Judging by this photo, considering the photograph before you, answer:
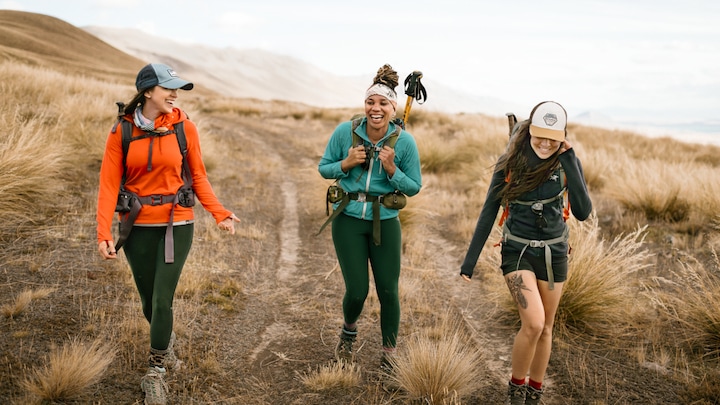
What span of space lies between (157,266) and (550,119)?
8.28ft

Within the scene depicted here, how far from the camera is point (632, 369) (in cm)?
415

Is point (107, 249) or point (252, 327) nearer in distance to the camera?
point (107, 249)

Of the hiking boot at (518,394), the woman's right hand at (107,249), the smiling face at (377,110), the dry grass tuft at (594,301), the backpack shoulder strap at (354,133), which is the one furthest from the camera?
the dry grass tuft at (594,301)

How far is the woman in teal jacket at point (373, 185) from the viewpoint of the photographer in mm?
3416

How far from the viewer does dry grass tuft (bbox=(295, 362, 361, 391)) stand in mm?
3660

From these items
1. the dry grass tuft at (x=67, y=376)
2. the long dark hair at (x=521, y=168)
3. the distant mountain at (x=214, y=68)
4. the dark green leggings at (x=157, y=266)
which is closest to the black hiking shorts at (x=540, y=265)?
the long dark hair at (x=521, y=168)

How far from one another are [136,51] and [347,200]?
15813cm

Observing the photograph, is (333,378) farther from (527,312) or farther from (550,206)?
(550,206)

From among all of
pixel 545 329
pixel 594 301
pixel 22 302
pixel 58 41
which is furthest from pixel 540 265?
pixel 58 41

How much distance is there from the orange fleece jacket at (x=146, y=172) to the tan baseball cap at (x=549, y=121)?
7.01 ft

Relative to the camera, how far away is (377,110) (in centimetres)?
340

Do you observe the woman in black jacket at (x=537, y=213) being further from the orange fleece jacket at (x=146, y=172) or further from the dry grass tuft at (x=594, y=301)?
the orange fleece jacket at (x=146, y=172)

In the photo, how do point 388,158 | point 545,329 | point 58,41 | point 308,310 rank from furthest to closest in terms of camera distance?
point 58,41, point 308,310, point 388,158, point 545,329

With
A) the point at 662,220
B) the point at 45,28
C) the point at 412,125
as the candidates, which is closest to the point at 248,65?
the point at 45,28
